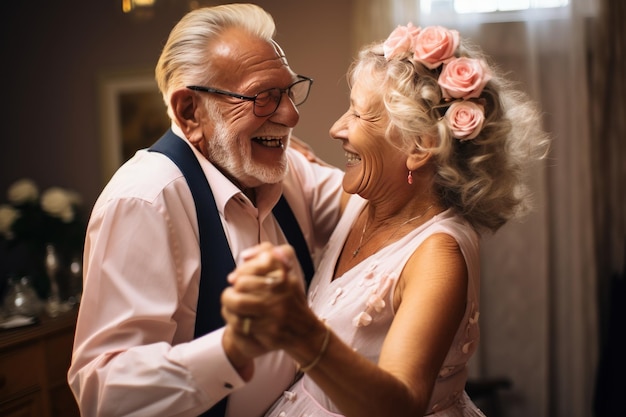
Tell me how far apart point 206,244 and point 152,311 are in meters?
0.25

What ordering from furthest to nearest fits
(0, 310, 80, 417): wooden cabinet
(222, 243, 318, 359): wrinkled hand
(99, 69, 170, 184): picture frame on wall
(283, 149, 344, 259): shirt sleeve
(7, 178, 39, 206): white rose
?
1. (99, 69, 170, 184): picture frame on wall
2. (7, 178, 39, 206): white rose
3. (0, 310, 80, 417): wooden cabinet
4. (283, 149, 344, 259): shirt sleeve
5. (222, 243, 318, 359): wrinkled hand

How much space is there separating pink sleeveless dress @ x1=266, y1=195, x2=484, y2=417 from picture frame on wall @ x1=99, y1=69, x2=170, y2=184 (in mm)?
2440

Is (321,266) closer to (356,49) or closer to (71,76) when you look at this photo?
(356,49)

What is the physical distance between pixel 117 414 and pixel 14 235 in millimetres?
2266

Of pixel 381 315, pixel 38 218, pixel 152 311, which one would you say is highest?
pixel 152 311

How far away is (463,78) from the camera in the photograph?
151cm

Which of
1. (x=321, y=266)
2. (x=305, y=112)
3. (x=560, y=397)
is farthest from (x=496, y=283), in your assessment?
(x=321, y=266)

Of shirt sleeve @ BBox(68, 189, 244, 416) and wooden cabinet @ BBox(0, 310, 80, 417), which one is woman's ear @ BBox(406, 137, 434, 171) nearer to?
shirt sleeve @ BBox(68, 189, 244, 416)

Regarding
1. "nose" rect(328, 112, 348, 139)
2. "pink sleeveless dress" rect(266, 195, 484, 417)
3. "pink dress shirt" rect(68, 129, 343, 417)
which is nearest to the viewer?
"pink dress shirt" rect(68, 129, 343, 417)

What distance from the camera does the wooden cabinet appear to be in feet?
8.45

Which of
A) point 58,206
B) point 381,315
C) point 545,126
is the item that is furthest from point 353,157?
point 58,206

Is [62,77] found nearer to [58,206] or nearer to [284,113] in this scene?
[58,206]

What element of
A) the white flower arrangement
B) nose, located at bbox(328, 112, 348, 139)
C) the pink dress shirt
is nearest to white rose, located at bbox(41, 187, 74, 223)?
the white flower arrangement

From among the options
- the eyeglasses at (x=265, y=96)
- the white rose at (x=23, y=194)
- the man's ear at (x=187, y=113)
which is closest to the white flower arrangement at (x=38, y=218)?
the white rose at (x=23, y=194)
